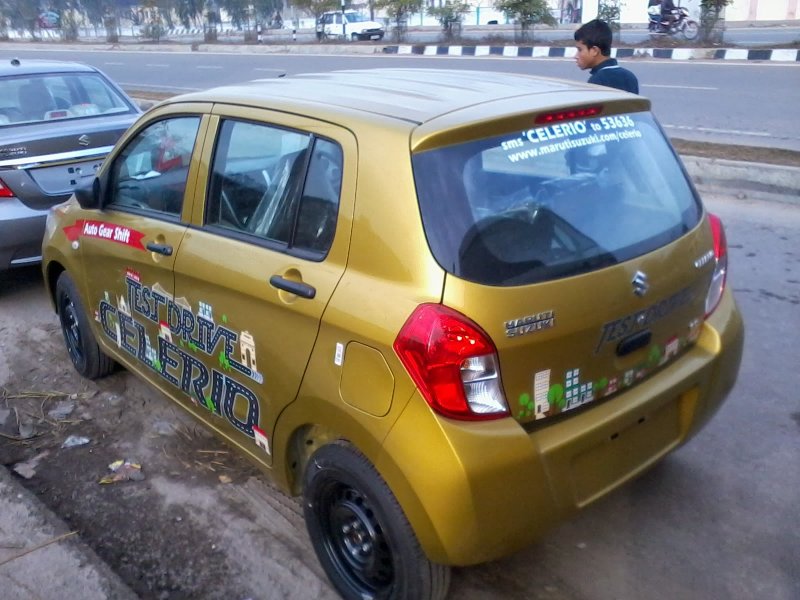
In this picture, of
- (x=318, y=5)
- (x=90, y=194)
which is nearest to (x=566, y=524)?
(x=90, y=194)

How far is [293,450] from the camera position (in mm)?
2902

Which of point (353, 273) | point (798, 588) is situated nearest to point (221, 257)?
point (353, 273)

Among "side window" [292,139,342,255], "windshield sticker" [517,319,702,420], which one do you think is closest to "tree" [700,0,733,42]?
"windshield sticker" [517,319,702,420]

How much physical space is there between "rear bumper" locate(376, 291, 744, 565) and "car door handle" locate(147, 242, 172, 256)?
1.45 m

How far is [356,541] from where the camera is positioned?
2760mm

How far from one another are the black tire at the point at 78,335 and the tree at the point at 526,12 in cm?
2097

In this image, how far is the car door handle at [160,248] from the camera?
3.33 metres

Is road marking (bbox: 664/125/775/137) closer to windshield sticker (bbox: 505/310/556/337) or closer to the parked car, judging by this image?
the parked car

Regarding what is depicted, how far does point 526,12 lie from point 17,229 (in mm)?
20650

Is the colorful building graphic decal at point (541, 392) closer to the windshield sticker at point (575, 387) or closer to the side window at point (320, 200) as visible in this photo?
the windshield sticker at point (575, 387)

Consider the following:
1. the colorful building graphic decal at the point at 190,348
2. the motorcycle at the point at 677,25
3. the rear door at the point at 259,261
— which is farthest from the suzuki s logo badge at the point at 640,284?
the motorcycle at the point at 677,25

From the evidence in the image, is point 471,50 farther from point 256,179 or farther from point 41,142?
point 256,179

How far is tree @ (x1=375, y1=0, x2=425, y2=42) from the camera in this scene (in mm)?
28000

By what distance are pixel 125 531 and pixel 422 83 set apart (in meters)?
2.18
